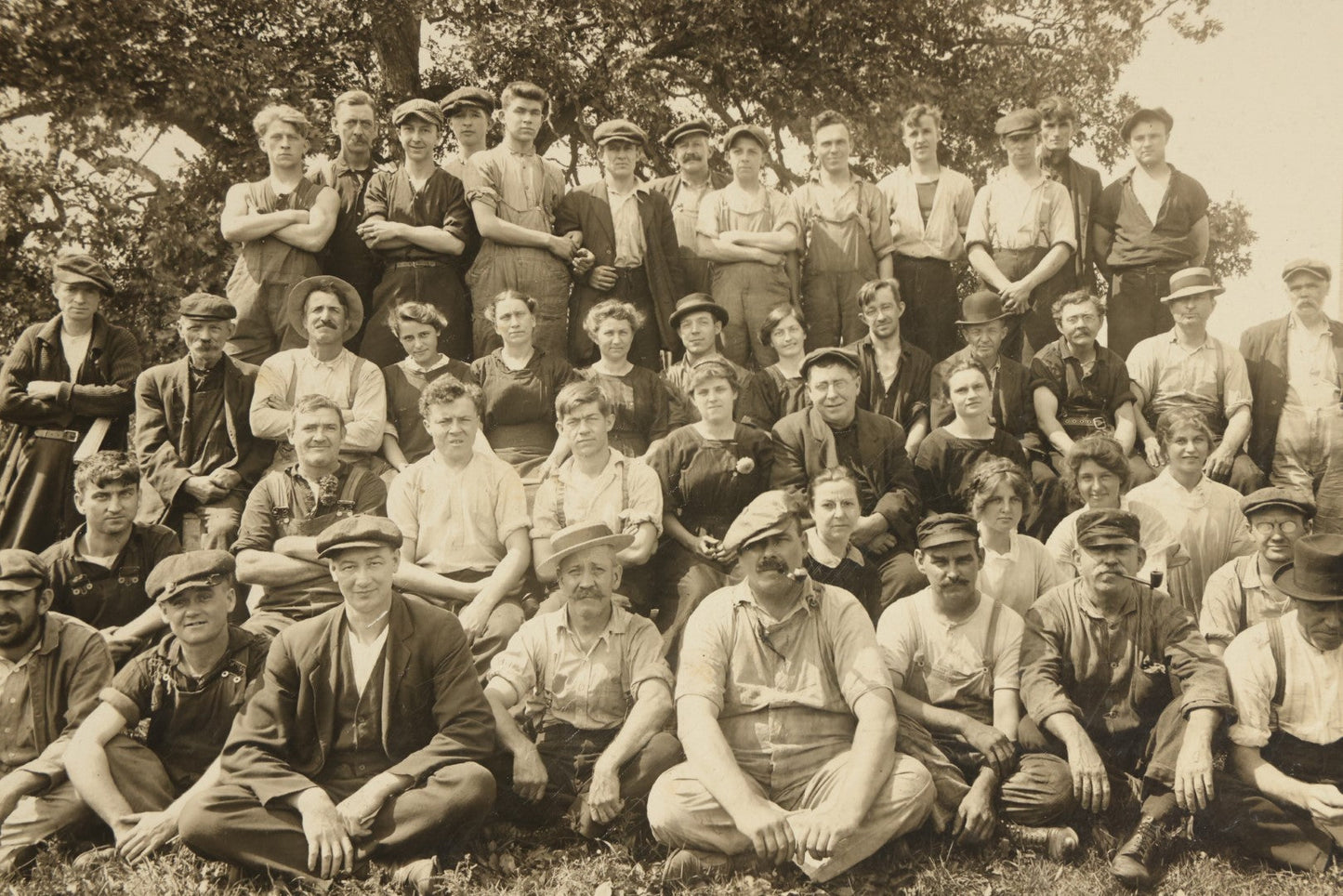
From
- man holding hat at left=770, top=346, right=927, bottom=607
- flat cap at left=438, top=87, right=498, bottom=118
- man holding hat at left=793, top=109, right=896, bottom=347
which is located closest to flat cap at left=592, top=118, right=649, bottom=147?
flat cap at left=438, top=87, right=498, bottom=118

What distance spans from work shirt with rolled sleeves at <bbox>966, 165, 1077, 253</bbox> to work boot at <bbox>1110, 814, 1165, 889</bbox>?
504 centimetres

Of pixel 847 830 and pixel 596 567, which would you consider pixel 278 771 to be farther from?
pixel 847 830

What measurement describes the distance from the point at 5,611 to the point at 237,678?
124 centimetres

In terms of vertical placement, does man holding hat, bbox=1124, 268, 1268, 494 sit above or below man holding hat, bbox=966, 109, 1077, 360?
below

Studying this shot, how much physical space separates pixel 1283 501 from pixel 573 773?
393 centimetres

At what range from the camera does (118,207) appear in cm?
1296

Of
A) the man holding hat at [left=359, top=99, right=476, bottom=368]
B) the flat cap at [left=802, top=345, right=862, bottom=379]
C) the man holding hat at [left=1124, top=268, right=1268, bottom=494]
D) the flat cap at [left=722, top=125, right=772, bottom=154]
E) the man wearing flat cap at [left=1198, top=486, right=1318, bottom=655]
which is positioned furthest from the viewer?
the flat cap at [left=722, top=125, right=772, bottom=154]

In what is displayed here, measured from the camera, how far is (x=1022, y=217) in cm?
911

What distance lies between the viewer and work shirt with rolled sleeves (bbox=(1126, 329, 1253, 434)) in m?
8.29

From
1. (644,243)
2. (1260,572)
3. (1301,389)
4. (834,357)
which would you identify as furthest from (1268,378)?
(644,243)

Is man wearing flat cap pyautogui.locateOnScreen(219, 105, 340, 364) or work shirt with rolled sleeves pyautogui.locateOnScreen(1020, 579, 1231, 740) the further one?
man wearing flat cap pyautogui.locateOnScreen(219, 105, 340, 364)

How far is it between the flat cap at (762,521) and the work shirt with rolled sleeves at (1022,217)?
437cm

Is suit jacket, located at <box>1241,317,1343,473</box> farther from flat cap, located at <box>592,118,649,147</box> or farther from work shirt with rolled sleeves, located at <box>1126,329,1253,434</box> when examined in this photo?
flat cap, located at <box>592,118,649,147</box>

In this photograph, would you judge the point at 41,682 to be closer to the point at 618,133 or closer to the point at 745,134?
the point at 618,133
